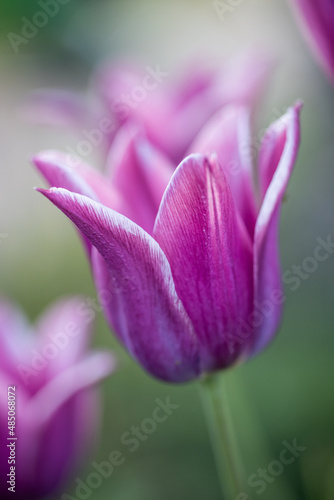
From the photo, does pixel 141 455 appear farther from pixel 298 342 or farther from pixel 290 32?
pixel 290 32

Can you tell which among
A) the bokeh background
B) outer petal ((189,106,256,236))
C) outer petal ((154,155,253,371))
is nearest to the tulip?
the bokeh background

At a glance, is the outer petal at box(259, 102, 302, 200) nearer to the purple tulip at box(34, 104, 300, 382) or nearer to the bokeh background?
the purple tulip at box(34, 104, 300, 382)

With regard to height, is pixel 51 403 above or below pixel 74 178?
below

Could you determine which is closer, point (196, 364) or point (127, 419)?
point (196, 364)

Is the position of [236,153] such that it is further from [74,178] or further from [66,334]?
[66,334]

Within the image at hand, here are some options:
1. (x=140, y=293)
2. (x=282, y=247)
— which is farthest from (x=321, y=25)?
(x=282, y=247)

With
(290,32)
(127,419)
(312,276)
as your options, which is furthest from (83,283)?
(290,32)
